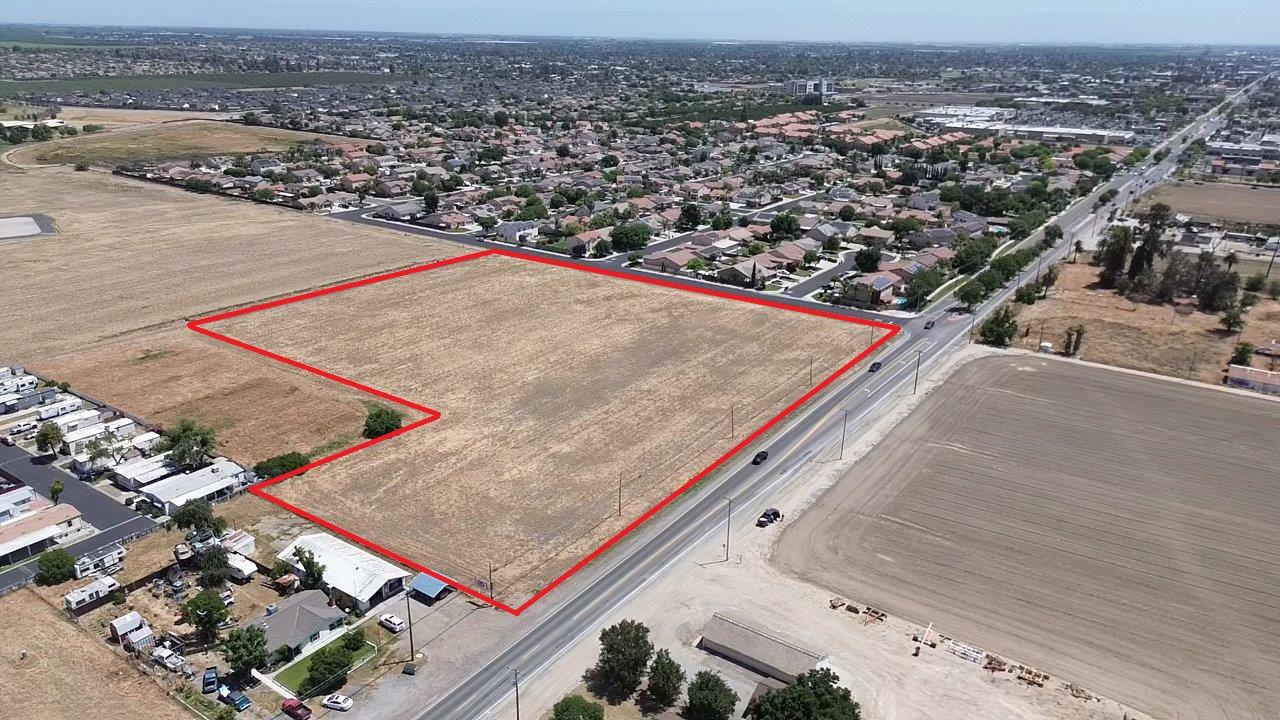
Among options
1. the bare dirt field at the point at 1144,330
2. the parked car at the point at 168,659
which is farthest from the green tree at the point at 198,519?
the bare dirt field at the point at 1144,330

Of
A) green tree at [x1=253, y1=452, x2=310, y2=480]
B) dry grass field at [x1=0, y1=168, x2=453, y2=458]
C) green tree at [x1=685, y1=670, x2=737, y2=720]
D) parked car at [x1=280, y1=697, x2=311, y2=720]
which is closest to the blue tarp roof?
parked car at [x1=280, y1=697, x2=311, y2=720]

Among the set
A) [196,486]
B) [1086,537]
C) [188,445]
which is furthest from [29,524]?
[1086,537]

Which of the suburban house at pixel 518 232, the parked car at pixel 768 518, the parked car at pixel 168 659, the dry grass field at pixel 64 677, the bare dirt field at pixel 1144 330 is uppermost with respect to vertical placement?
the suburban house at pixel 518 232

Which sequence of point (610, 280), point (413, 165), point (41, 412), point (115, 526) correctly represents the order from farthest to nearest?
point (413, 165) → point (610, 280) → point (41, 412) → point (115, 526)

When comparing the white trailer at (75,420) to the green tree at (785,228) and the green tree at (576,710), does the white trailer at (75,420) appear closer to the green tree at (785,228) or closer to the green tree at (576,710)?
the green tree at (576,710)

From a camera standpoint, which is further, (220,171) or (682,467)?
(220,171)

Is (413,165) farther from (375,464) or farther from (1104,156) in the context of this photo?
(1104,156)

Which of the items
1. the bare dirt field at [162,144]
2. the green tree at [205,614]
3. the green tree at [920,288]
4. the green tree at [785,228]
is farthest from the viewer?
the bare dirt field at [162,144]

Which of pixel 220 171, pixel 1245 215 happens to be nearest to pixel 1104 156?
pixel 1245 215
